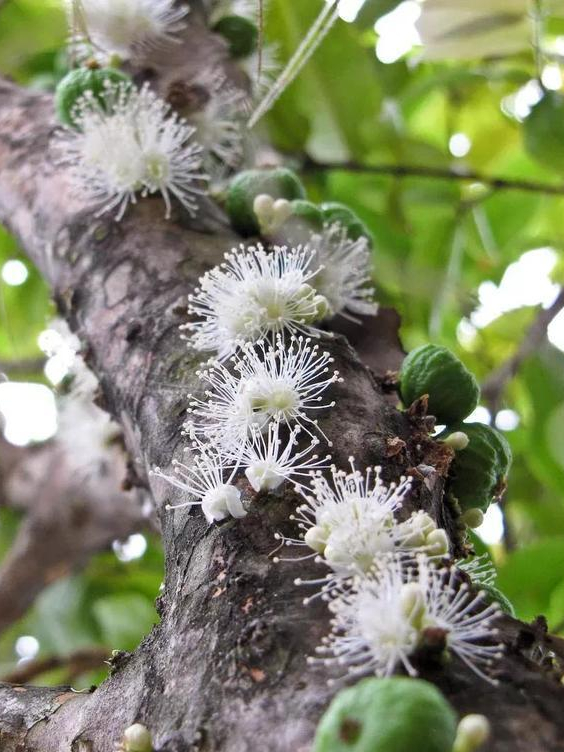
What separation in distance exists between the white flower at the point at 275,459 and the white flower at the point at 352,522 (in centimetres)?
4

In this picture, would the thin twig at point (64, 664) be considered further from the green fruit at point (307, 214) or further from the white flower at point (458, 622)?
the white flower at point (458, 622)

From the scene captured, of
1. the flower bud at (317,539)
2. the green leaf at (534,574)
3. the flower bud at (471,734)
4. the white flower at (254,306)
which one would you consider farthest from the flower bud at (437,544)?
the green leaf at (534,574)

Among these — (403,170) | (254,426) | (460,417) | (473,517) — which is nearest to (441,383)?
(460,417)

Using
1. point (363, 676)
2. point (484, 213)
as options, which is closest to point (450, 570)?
point (363, 676)

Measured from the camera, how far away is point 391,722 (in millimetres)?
644

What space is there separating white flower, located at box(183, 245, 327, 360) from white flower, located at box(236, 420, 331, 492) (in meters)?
0.19

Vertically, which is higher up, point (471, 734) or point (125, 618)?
point (471, 734)

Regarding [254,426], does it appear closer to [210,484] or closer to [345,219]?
[210,484]

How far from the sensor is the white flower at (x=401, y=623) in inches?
29.9

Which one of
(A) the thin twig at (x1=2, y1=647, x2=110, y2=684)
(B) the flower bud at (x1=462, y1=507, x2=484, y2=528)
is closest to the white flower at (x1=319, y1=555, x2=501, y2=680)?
(B) the flower bud at (x1=462, y1=507, x2=484, y2=528)

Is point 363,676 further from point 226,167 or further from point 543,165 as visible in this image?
point 543,165

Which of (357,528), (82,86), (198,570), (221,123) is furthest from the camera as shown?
(221,123)

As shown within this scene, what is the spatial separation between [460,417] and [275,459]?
0.34 metres

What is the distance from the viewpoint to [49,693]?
1.07m
